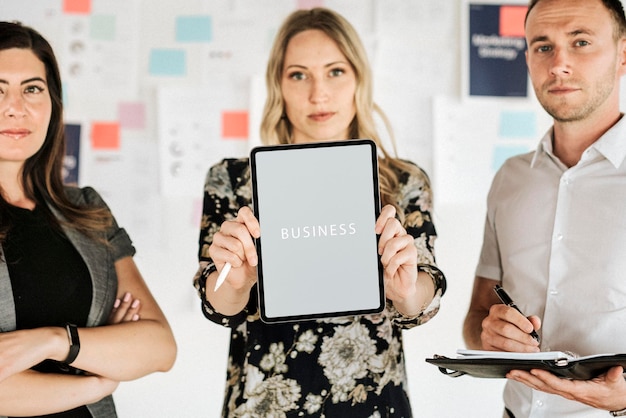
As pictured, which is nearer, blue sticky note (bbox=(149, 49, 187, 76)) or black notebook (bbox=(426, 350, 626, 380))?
black notebook (bbox=(426, 350, 626, 380))

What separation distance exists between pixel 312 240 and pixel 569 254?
68 centimetres

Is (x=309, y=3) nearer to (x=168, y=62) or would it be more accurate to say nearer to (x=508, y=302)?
(x=168, y=62)

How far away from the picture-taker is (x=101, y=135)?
2344mm

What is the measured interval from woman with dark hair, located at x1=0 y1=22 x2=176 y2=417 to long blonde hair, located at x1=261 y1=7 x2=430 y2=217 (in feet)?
1.63

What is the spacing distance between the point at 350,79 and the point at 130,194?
1.00 meters

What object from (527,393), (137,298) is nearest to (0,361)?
(137,298)

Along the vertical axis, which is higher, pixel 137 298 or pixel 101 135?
pixel 101 135

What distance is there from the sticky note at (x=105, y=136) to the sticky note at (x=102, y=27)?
11.7 inches

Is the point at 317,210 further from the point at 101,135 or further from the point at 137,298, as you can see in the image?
the point at 101,135

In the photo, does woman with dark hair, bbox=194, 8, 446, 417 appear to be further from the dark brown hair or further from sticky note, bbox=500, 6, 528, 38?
sticky note, bbox=500, 6, 528, 38

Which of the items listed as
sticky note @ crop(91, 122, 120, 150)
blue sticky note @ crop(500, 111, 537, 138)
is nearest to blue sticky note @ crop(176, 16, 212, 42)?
sticky note @ crop(91, 122, 120, 150)

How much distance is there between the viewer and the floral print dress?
154cm

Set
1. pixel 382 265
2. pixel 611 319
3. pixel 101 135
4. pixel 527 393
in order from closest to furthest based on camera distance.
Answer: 1. pixel 382 265
2. pixel 611 319
3. pixel 527 393
4. pixel 101 135

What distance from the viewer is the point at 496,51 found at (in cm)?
243
